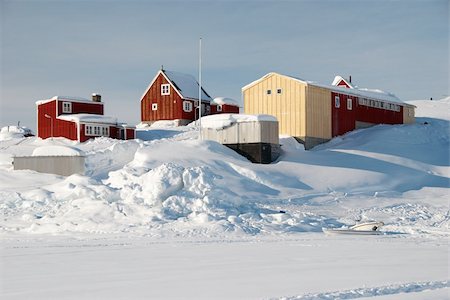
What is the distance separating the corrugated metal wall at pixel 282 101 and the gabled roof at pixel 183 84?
17.1 m

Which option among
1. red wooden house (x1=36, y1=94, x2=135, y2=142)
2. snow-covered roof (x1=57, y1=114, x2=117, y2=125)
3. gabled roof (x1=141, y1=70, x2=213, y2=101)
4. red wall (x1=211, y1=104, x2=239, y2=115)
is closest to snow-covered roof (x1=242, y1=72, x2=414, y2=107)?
snow-covered roof (x1=57, y1=114, x2=117, y2=125)

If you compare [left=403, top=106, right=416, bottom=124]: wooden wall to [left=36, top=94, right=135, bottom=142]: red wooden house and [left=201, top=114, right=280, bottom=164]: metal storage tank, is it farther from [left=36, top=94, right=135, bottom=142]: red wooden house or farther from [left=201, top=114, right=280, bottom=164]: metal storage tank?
[left=36, top=94, right=135, bottom=142]: red wooden house

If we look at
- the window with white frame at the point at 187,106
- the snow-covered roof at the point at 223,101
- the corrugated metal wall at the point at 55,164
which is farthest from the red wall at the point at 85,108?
the corrugated metal wall at the point at 55,164

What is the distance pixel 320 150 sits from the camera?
35.1m

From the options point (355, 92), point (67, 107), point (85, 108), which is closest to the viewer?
point (355, 92)

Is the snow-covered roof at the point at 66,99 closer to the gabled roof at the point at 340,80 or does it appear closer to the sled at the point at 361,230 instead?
the gabled roof at the point at 340,80

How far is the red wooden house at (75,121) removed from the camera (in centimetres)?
4653

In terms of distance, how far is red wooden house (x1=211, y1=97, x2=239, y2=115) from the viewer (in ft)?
189

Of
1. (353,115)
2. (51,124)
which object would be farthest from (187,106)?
(353,115)

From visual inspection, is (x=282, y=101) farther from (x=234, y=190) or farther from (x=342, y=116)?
(x=234, y=190)

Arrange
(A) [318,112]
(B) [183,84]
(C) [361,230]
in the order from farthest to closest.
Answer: (B) [183,84]
(A) [318,112]
(C) [361,230]

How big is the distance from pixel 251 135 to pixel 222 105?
84.6 ft

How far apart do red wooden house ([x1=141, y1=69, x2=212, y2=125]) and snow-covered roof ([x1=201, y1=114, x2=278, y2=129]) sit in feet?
68.0

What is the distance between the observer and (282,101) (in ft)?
121
